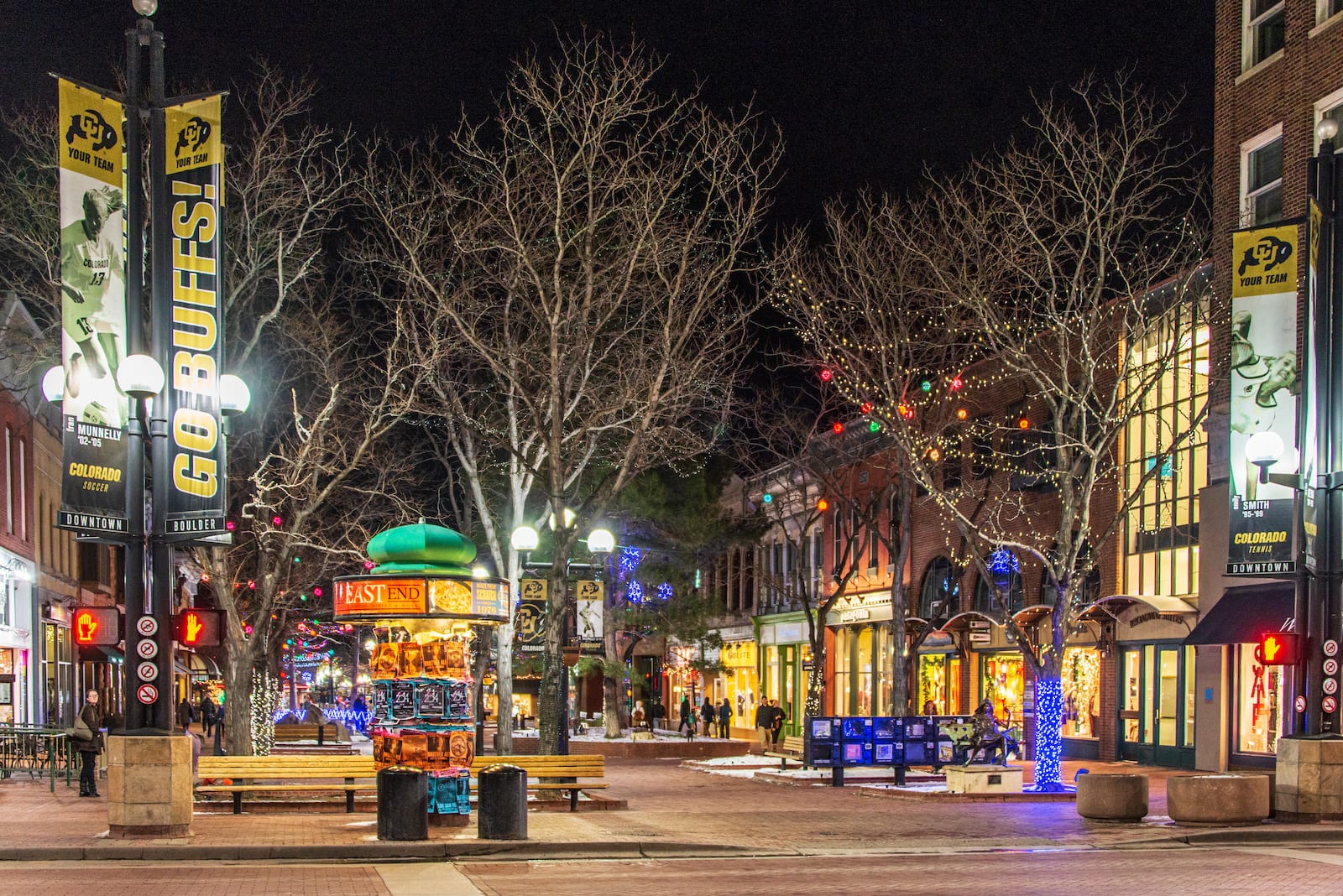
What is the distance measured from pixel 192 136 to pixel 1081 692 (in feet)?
88.4

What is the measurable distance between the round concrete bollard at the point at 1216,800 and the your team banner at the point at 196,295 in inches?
466

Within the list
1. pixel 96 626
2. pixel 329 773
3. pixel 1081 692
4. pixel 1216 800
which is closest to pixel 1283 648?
pixel 1216 800

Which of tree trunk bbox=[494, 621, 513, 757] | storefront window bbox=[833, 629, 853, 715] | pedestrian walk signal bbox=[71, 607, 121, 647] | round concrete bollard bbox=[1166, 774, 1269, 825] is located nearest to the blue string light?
round concrete bollard bbox=[1166, 774, 1269, 825]

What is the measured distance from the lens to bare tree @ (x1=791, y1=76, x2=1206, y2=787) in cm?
2614

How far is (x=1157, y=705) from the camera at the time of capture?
114ft

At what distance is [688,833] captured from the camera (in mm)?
19234

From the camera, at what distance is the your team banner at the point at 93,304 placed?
57.3 feet

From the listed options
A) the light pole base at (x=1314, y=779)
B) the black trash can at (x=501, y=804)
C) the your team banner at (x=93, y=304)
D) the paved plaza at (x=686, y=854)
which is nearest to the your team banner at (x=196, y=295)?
the your team banner at (x=93, y=304)

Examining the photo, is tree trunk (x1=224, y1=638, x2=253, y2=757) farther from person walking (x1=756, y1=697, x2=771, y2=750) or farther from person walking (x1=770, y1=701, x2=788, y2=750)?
person walking (x1=756, y1=697, x2=771, y2=750)

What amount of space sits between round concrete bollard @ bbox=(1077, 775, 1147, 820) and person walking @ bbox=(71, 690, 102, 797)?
15.2m

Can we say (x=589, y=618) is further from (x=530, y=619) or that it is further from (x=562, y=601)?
(x=562, y=601)

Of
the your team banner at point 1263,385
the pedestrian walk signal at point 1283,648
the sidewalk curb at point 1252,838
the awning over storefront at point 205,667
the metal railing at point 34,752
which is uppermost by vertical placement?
the your team banner at point 1263,385

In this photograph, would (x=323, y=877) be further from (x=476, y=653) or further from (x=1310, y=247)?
(x=476, y=653)

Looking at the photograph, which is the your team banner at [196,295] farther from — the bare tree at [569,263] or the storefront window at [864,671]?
the storefront window at [864,671]
